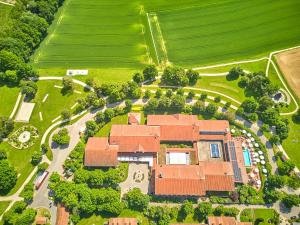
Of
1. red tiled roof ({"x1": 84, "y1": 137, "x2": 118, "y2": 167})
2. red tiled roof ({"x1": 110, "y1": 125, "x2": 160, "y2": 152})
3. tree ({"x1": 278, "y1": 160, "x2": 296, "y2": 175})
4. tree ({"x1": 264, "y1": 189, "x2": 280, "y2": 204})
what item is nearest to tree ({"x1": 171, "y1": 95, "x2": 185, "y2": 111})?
red tiled roof ({"x1": 110, "y1": 125, "x2": 160, "y2": 152})

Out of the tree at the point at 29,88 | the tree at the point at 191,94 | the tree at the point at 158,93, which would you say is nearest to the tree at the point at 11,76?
the tree at the point at 29,88

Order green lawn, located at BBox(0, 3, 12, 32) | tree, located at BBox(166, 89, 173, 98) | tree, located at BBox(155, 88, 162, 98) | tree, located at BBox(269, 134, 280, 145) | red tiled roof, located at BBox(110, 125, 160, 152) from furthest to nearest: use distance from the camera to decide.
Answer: green lawn, located at BBox(0, 3, 12, 32), tree, located at BBox(155, 88, 162, 98), tree, located at BBox(166, 89, 173, 98), tree, located at BBox(269, 134, 280, 145), red tiled roof, located at BBox(110, 125, 160, 152)

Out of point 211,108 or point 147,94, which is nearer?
point 211,108

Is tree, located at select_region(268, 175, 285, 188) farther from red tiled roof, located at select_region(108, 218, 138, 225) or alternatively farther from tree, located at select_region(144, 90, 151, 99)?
tree, located at select_region(144, 90, 151, 99)

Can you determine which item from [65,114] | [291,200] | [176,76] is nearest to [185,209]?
[291,200]

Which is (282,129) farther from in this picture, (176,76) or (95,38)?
(95,38)

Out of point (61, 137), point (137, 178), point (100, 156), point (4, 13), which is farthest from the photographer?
point (4, 13)

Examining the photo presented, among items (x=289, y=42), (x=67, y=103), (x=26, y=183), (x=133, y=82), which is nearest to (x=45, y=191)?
(x=26, y=183)
